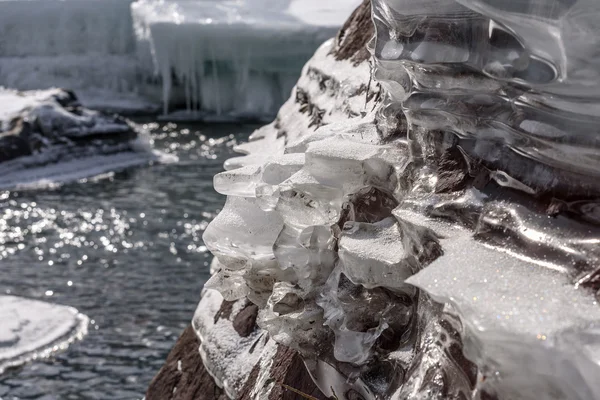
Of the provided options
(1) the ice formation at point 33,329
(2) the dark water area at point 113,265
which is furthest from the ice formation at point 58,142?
(1) the ice formation at point 33,329

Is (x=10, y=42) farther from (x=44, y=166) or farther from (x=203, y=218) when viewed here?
(x=203, y=218)

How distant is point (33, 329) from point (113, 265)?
4.50ft

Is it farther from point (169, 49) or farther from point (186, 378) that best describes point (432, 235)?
point (169, 49)

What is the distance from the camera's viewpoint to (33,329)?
204 inches

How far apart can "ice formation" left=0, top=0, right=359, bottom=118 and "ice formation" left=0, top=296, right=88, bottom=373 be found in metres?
9.82

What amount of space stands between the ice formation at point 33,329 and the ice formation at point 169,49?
982 cm

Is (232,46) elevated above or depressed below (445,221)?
below

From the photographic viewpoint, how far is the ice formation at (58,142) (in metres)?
9.88

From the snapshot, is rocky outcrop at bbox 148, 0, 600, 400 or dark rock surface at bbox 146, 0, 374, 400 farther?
dark rock surface at bbox 146, 0, 374, 400

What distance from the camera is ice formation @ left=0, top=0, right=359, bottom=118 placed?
15.2 metres

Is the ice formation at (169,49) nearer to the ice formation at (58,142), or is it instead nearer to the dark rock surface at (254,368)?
the ice formation at (58,142)

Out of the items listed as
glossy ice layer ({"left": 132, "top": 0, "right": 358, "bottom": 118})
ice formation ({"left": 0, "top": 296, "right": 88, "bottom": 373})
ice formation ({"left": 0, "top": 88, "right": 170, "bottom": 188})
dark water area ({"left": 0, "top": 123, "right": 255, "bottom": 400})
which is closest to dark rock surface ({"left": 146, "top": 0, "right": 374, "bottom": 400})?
dark water area ({"left": 0, "top": 123, "right": 255, "bottom": 400})

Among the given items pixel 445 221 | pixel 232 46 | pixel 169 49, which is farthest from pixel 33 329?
pixel 169 49

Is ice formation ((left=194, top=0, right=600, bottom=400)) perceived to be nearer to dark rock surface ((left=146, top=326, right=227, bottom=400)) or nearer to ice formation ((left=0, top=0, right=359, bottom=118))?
dark rock surface ((left=146, top=326, right=227, bottom=400))
